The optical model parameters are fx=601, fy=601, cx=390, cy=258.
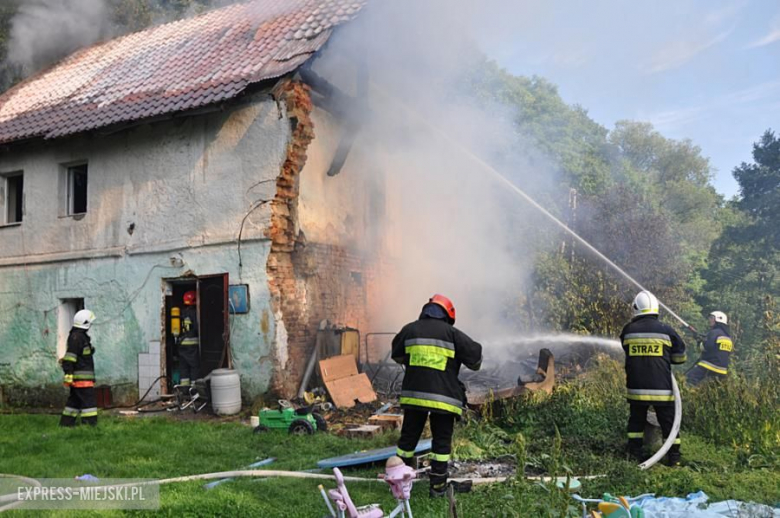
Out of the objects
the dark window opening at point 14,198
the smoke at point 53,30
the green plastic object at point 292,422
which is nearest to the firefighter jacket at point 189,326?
the green plastic object at point 292,422

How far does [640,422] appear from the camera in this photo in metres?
6.25

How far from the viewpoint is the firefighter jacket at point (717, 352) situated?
30.6 feet

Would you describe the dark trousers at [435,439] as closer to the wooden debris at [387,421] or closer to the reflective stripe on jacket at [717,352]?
the wooden debris at [387,421]

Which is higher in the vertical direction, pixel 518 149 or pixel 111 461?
pixel 518 149

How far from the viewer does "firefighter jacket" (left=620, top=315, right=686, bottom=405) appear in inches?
242

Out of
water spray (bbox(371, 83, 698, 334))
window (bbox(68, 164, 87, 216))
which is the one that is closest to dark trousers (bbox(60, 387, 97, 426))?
window (bbox(68, 164, 87, 216))

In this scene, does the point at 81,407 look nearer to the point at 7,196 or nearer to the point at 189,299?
the point at 189,299

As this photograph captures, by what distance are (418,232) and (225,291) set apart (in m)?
6.27

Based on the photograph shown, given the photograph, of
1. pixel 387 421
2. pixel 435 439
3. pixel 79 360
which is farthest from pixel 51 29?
pixel 435 439

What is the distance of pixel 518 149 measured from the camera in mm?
18016

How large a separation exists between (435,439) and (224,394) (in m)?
5.42

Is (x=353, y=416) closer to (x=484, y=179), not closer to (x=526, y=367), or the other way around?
(x=526, y=367)

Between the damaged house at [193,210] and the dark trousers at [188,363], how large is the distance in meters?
0.17

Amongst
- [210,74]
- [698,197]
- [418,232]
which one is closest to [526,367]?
[418,232]
